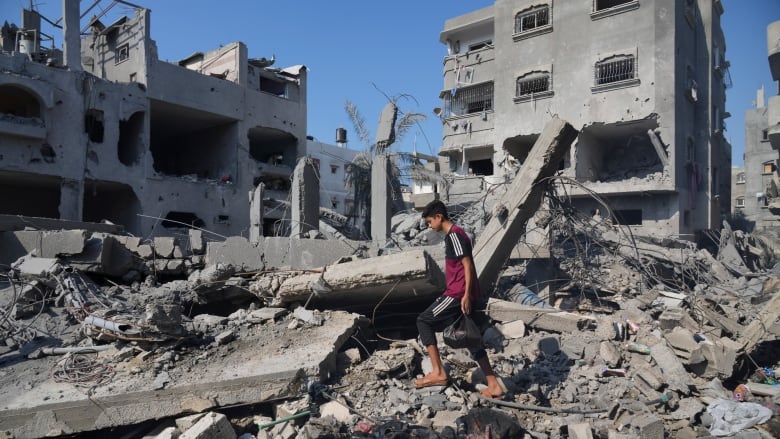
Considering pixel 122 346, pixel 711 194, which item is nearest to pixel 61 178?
pixel 122 346

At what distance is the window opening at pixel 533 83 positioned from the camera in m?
21.5

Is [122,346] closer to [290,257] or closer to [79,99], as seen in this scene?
[290,257]

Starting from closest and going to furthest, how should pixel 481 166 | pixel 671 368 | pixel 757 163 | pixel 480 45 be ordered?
pixel 671 368, pixel 480 45, pixel 481 166, pixel 757 163

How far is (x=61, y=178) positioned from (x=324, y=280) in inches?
654

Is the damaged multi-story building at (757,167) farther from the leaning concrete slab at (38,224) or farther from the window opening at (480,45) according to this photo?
the leaning concrete slab at (38,224)

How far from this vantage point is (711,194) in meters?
22.0

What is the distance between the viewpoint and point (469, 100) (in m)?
25.1

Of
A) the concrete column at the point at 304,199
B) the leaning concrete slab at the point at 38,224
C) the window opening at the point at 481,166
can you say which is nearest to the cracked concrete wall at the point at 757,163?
the window opening at the point at 481,166

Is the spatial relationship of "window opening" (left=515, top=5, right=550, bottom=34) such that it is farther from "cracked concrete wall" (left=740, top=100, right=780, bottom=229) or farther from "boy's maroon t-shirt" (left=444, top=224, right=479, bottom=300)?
"cracked concrete wall" (left=740, top=100, right=780, bottom=229)

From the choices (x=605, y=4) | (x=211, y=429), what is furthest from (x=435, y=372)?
(x=605, y=4)

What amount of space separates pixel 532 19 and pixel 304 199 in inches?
663

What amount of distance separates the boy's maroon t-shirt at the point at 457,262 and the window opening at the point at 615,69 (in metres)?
18.4

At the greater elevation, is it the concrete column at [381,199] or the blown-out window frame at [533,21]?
the blown-out window frame at [533,21]

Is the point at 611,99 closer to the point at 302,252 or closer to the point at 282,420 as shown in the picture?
the point at 302,252
